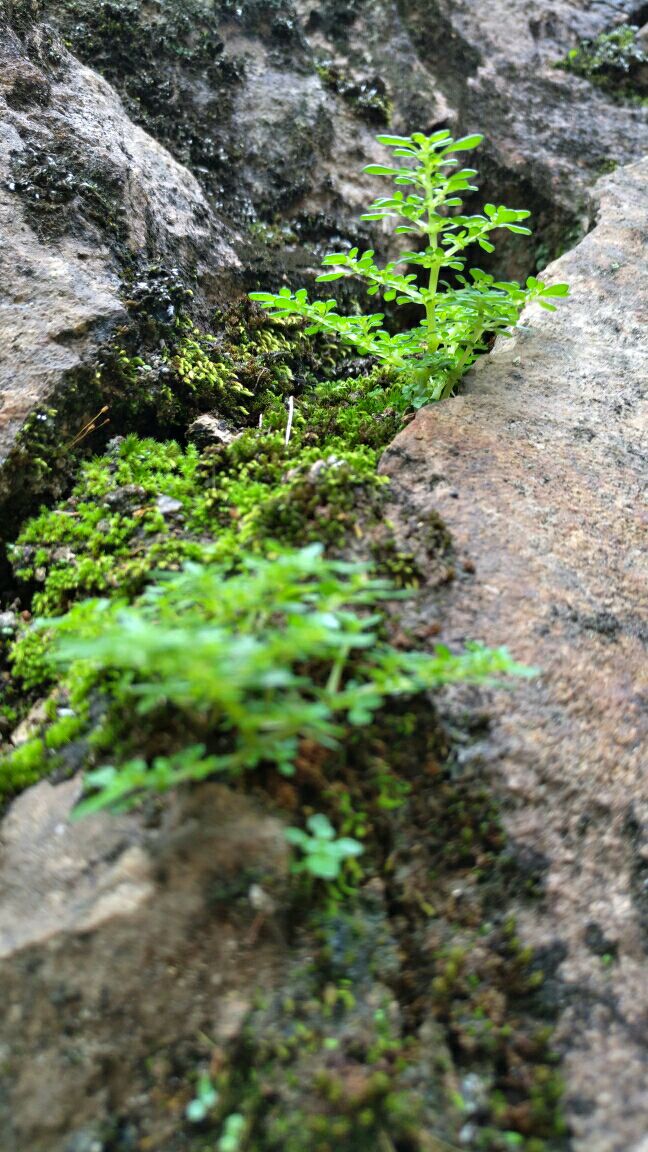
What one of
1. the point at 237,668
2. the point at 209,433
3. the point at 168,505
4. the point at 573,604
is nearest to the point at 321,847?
the point at 237,668

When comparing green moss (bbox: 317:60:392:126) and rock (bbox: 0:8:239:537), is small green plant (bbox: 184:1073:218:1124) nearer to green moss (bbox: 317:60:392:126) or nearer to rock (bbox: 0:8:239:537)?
rock (bbox: 0:8:239:537)

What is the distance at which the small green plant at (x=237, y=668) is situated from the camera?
156 centimetres

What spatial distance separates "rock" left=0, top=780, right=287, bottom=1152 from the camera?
166 cm

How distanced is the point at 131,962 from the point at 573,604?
5.99 ft

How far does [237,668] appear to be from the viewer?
4.94 ft

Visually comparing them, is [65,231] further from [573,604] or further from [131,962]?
[131,962]

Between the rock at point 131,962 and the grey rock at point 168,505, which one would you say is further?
the grey rock at point 168,505

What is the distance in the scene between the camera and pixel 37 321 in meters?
3.25

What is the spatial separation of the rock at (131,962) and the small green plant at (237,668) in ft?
0.53

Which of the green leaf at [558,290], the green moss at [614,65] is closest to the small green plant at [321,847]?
the green leaf at [558,290]

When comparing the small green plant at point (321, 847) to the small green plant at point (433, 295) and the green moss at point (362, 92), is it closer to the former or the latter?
the small green plant at point (433, 295)

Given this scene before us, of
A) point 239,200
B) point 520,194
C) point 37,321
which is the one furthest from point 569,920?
point 520,194

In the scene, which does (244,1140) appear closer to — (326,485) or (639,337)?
(326,485)

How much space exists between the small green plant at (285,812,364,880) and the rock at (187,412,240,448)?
6.60 feet
